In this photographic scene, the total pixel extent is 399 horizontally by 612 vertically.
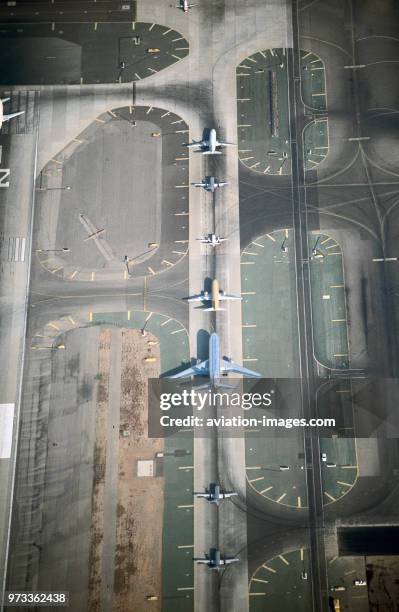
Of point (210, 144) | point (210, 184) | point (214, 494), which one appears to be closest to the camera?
point (214, 494)

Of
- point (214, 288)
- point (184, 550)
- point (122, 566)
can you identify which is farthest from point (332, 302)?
point (122, 566)

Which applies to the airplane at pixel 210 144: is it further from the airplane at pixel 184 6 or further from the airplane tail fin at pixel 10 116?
the airplane tail fin at pixel 10 116

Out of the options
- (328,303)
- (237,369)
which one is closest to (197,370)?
(237,369)

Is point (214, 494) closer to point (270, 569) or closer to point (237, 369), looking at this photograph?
point (270, 569)

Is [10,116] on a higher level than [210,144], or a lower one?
higher

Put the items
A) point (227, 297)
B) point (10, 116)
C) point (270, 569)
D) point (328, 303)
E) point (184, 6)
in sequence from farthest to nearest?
Result: 1. point (184, 6)
2. point (10, 116)
3. point (328, 303)
4. point (227, 297)
5. point (270, 569)

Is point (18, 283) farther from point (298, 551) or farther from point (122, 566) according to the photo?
point (298, 551)

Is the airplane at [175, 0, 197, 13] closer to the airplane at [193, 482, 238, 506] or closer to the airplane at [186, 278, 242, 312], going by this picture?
the airplane at [186, 278, 242, 312]

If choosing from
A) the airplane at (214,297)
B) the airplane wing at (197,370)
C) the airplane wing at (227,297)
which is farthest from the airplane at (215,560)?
the airplane wing at (227,297)
